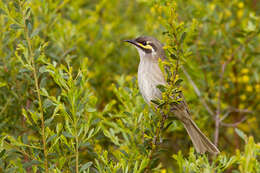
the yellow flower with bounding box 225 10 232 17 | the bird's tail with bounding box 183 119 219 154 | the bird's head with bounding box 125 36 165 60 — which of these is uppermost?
the yellow flower with bounding box 225 10 232 17

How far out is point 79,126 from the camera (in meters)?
2.36

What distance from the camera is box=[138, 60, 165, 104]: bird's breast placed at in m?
3.27

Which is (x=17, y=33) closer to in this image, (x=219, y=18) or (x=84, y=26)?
(x=84, y=26)

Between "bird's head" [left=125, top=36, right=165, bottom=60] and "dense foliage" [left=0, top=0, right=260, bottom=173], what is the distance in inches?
8.0

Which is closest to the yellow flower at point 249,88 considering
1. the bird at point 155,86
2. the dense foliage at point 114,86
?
the dense foliage at point 114,86

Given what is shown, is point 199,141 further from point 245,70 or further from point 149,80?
point 245,70

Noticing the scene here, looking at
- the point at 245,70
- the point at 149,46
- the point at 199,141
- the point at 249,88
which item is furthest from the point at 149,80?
the point at 249,88

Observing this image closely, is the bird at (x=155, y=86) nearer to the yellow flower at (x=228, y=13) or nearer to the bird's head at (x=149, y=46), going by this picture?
the bird's head at (x=149, y=46)

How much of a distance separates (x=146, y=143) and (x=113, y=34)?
2.39m

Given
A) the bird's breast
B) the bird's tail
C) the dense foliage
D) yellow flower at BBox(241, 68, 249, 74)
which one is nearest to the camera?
the dense foliage

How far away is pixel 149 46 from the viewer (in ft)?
11.9

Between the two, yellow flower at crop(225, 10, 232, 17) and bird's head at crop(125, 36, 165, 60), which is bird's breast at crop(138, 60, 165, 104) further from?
yellow flower at crop(225, 10, 232, 17)

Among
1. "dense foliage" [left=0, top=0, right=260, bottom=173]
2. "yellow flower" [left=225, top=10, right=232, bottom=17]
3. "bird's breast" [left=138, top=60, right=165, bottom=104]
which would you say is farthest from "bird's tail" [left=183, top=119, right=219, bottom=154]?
"yellow flower" [left=225, top=10, right=232, bottom=17]

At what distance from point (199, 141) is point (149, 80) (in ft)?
2.44
